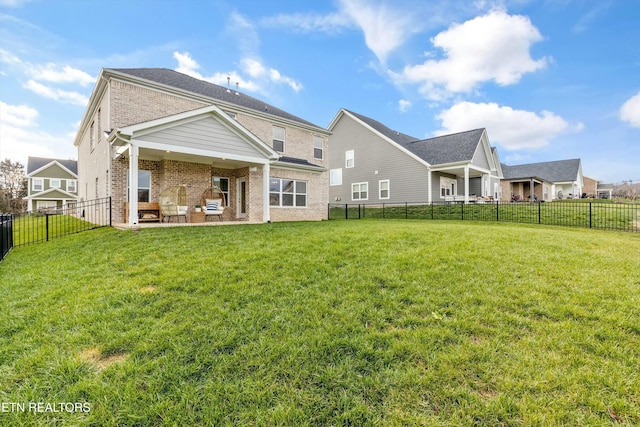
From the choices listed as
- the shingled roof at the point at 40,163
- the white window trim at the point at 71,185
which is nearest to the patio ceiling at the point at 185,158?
the white window trim at the point at 71,185

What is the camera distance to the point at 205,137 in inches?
434

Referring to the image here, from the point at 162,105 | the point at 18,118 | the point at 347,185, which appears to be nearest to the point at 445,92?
the point at 347,185

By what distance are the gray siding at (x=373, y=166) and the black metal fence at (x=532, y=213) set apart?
1.22 m

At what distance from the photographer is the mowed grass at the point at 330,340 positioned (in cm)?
205

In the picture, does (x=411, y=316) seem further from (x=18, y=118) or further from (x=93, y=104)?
(x=18, y=118)

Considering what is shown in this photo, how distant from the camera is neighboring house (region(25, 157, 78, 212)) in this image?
1302 inches

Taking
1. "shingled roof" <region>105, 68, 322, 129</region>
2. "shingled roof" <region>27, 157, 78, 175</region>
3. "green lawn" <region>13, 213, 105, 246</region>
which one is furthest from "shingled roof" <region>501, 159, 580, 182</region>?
"shingled roof" <region>27, 157, 78, 175</region>

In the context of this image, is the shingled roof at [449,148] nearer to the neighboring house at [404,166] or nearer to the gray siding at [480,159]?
the neighboring house at [404,166]

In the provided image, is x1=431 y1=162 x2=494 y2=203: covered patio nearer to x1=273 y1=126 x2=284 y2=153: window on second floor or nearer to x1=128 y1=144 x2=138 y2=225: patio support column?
x1=273 y1=126 x2=284 y2=153: window on second floor

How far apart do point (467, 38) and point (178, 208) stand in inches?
612

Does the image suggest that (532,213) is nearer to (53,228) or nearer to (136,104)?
(136,104)

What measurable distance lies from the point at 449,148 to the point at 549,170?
991 inches

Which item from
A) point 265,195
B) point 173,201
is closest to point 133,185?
point 173,201

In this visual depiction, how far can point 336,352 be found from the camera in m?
2.67
